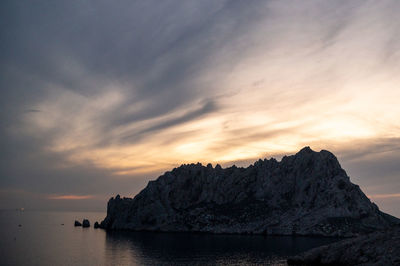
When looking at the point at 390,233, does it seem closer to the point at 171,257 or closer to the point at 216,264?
the point at 216,264

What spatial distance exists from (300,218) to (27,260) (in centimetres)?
14508

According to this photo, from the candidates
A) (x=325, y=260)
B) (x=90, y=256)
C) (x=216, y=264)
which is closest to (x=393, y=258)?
(x=325, y=260)

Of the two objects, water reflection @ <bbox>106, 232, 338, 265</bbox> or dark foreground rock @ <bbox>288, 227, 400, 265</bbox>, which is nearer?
dark foreground rock @ <bbox>288, 227, 400, 265</bbox>

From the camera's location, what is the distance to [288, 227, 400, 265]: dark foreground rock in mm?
71306

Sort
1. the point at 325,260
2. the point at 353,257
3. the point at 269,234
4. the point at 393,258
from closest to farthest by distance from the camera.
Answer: the point at 393,258 < the point at 353,257 < the point at 325,260 < the point at 269,234

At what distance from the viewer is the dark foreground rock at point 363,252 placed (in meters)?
71.3

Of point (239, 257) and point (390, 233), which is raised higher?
point (390, 233)

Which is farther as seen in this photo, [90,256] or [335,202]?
[335,202]

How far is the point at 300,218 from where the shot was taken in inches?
7776

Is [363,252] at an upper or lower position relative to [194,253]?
upper

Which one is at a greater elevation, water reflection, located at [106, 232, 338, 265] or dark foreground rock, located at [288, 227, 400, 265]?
→ dark foreground rock, located at [288, 227, 400, 265]

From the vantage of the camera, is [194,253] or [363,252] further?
[194,253]

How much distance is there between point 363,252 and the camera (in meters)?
78.6

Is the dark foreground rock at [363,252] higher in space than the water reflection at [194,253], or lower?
higher
